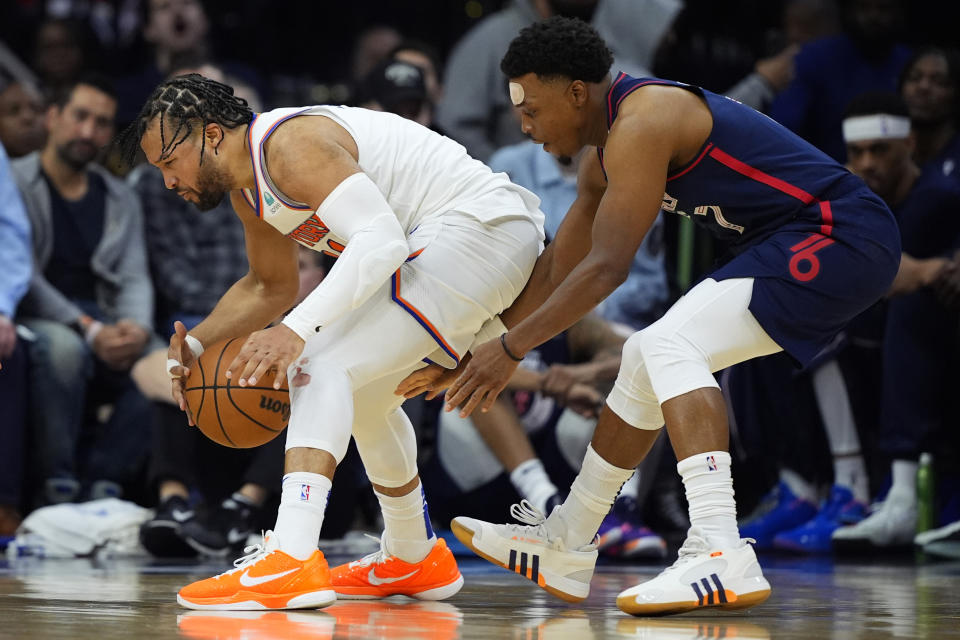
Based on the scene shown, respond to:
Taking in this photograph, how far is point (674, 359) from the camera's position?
126 inches

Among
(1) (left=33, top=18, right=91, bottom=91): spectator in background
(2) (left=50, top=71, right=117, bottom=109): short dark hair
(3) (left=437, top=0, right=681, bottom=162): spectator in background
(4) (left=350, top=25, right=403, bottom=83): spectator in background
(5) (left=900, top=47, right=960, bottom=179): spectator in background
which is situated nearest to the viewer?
(5) (left=900, top=47, right=960, bottom=179): spectator in background

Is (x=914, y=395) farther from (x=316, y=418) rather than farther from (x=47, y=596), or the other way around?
(x=47, y=596)

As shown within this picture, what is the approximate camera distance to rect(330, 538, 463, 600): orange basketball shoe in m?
3.70

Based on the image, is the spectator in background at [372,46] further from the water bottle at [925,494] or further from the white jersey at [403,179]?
the white jersey at [403,179]

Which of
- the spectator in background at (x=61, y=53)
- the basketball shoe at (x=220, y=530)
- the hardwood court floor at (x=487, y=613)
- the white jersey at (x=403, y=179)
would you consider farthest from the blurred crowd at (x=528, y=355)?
the white jersey at (x=403, y=179)

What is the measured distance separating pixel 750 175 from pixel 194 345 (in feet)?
5.27

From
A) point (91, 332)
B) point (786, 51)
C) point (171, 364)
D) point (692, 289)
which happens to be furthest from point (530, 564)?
point (786, 51)

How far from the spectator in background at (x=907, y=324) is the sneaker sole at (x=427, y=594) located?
234 centimetres

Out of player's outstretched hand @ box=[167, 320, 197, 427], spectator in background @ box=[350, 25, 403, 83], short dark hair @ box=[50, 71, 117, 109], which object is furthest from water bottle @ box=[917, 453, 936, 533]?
spectator in background @ box=[350, 25, 403, 83]

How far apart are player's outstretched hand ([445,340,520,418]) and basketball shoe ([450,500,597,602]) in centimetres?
40

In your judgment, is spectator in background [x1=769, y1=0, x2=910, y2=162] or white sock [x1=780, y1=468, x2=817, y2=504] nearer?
white sock [x1=780, y1=468, x2=817, y2=504]

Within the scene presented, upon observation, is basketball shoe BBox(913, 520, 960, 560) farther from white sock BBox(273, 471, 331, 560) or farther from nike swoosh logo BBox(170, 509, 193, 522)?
white sock BBox(273, 471, 331, 560)

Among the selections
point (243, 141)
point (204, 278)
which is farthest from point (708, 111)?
point (204, 278)

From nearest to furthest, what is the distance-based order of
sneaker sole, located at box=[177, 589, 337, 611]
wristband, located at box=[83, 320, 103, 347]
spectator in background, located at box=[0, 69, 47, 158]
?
sneaker sole, located at box=[177, 589, 337, 611] < wristband, located at box=[83, 320, 103, 347] < spectator in background, located at box=[0, 69, 47, 158]
